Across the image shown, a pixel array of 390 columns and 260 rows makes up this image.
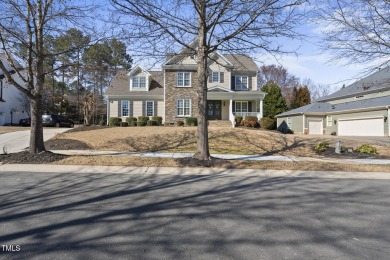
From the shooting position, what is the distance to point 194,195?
6.34m

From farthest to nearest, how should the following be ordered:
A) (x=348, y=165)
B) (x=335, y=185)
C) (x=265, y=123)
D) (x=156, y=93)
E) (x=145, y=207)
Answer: (x=156, y=93) < (x=265, y=123) < (x=348, y=165) < (x=335, y=185) < (x=145, y=207)

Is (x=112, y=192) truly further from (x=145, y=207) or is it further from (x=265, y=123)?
(x=265, y=123)

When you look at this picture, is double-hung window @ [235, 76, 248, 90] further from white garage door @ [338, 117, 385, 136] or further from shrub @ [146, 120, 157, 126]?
white garage door @ [338, 117, 385, 136]

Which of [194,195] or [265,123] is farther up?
[265,123]

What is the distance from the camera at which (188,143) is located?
1656cm

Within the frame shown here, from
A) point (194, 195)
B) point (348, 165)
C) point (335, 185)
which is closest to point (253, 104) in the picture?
point (348, 165)

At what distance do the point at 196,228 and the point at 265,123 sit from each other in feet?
82.3

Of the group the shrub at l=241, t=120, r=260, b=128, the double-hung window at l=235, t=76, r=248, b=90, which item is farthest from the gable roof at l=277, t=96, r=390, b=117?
the shrub at l=241, t=120, r=260, b=128

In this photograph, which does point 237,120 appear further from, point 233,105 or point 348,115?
point 348,115

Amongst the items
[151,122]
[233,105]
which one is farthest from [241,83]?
[151,122]

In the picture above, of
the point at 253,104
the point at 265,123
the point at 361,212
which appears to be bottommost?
the point at 361,212

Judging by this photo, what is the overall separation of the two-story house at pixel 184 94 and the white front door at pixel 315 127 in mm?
6501

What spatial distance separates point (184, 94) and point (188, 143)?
13.7 m

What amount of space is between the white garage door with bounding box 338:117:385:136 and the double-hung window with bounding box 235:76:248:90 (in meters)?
10.6
